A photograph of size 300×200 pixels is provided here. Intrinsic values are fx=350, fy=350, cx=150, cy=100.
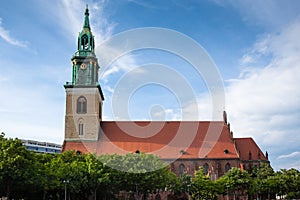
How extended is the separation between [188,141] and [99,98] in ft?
63.6

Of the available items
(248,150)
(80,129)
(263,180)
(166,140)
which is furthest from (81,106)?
(263,180)

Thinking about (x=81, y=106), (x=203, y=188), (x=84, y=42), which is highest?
(x=84, y=42)

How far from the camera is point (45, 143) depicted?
158125 mm

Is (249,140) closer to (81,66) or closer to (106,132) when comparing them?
(106,132)

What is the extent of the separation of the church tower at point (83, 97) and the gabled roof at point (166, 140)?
2196 millimetres

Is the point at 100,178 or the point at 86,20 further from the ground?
the point at 86,20

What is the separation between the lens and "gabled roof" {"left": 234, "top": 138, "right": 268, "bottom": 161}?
72125 mm

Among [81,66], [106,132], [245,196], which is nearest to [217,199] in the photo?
[245,196]

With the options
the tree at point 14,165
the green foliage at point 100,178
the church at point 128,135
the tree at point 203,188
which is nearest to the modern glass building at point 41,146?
the church at point 128,135

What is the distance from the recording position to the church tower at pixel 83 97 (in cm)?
6431

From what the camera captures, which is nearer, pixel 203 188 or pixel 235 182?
pixel 203 188

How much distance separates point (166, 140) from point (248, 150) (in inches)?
718

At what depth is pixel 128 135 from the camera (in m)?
68.4

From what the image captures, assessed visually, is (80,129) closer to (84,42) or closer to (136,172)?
(84,42)
